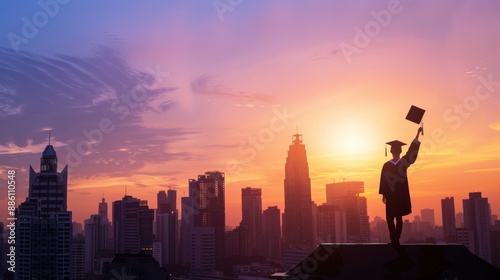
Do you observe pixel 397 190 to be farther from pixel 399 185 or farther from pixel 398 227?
pixel 398 227

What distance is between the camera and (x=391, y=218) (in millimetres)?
18797

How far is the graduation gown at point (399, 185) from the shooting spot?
18.7m

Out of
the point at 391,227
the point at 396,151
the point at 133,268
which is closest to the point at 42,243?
the point at 133,268

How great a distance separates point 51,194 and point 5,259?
34.6 meters

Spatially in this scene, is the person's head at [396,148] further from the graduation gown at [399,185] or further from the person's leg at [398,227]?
the person's leg at [398,227]

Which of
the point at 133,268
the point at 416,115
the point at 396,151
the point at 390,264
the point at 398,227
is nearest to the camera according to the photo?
the point at 390,264

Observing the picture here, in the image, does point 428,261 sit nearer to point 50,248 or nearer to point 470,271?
point 470,271

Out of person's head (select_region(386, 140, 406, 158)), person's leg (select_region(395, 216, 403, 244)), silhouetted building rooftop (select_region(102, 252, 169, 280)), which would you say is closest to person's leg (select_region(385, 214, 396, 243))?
person's leg (select_region(395, 216, 403, 244))

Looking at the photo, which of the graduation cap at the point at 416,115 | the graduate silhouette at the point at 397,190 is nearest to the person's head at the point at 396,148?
the graduate silhouette at the point at 397,190

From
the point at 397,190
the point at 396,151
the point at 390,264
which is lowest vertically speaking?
the point at 390,264

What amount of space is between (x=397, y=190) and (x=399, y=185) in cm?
17

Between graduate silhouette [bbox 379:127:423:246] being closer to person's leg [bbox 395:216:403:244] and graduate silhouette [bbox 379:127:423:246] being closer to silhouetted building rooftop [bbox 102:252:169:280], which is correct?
person's leg [bbox 395:216:403:244]

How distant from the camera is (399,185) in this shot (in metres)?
18.8

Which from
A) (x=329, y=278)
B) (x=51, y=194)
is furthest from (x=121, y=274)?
(x=51, y=194)
